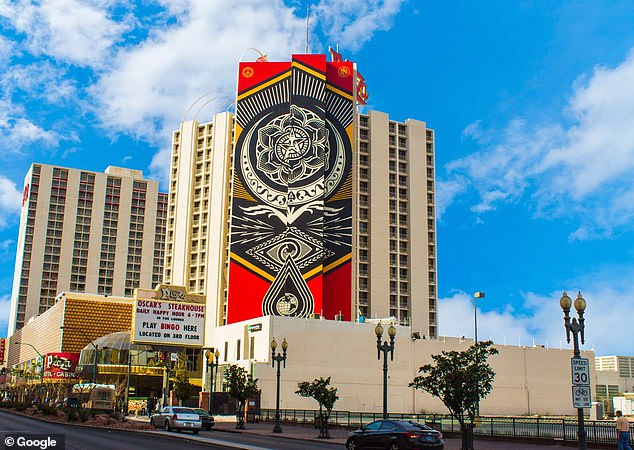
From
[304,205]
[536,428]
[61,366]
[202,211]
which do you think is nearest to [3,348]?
[61,366]

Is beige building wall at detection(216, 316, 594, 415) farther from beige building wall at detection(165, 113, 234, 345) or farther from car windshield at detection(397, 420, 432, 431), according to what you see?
car windshield at detection(397, 420, 432, 431)

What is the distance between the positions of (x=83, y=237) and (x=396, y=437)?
16632cm

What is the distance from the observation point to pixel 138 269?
7259 inches

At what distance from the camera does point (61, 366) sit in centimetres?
11656

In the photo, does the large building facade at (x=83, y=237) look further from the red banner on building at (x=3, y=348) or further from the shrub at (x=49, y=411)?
the shrub at (x=49, y=411)

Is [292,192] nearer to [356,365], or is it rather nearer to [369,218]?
[369,218]

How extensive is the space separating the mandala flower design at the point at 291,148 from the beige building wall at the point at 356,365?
969 inches

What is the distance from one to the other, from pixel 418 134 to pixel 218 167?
120ft

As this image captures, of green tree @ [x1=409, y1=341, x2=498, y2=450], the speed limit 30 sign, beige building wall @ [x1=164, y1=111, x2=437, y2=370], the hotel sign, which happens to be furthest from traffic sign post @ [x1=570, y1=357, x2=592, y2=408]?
beige building wall @ [x1=164, y1=111, x2=437, y2=370]

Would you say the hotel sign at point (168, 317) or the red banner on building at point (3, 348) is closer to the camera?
the hotel sign at point (168, 317)

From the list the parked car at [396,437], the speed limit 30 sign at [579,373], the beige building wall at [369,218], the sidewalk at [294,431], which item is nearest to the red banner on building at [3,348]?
the beige building wall at [369,218]

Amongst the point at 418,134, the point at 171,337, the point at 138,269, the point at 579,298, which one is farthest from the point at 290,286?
the point at 138,269

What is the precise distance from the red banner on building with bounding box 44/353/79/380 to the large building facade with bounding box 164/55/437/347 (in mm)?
21323

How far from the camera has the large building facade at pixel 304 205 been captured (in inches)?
3905
